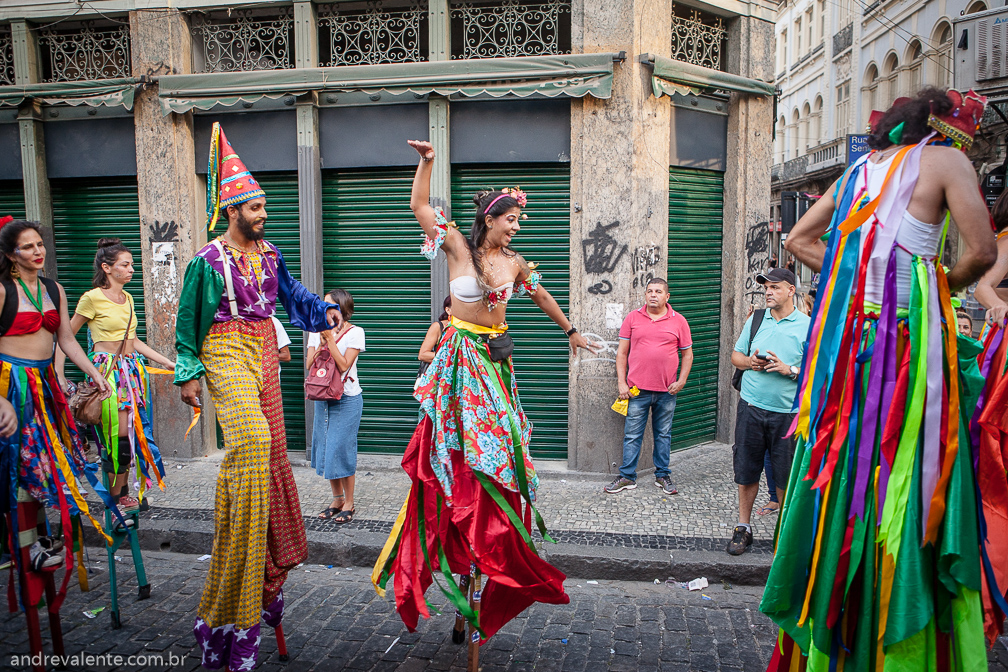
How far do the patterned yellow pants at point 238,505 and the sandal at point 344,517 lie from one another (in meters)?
2.16

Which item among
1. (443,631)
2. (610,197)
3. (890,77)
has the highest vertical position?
(890,77)

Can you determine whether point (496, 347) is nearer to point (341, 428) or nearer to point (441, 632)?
point (441, 632)

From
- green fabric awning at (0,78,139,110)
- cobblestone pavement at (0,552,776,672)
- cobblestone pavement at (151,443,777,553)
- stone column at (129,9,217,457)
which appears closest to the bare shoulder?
cobblestone pavement at (0,552,776,672)

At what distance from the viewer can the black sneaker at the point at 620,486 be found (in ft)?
21.0

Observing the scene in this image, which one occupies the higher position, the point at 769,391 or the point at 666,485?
the point at 769,391

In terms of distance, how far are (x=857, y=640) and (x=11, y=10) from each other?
9.42m

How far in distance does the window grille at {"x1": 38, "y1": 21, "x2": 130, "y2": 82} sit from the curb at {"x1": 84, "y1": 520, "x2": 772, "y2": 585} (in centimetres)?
507

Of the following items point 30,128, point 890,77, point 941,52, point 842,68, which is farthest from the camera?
point 842,68

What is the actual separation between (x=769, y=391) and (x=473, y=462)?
8.13ft

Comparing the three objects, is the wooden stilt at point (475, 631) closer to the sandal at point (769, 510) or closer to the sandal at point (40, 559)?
the sandal at point (40, 559)

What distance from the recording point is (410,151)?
7.11m

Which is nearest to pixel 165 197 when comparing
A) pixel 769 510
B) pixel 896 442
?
pixel 769 510

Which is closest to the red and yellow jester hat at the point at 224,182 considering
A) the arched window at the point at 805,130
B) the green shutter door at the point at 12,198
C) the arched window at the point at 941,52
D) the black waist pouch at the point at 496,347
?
the black waist pouch at the point at 496,347

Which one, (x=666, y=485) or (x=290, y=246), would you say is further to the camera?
(x=290, y=246)
